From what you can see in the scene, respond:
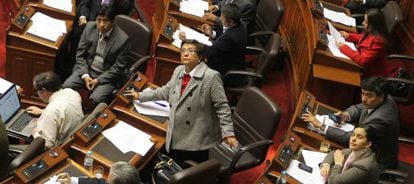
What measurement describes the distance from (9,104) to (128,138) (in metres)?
0.98

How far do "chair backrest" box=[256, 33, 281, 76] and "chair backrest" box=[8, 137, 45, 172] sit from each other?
7.01ft

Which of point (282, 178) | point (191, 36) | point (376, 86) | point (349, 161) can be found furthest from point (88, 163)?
point (191, 36)

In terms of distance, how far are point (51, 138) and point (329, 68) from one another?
8.24ft

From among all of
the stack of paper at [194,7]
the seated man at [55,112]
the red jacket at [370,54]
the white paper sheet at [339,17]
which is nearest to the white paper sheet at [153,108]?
the seated man at [55,112]

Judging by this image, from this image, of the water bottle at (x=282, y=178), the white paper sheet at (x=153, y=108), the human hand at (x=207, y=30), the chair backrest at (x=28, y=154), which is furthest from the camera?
the human hand at (x=207, y=30)

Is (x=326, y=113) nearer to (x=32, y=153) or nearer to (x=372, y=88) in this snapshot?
(x=372, y=88)

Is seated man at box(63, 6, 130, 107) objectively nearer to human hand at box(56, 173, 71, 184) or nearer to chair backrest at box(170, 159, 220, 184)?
human hand at box(56, 173, 71, 184)

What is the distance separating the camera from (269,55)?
5.14 meters

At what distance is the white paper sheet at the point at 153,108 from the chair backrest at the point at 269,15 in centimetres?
182

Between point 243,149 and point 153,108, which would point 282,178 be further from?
point 153,108

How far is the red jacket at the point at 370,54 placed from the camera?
5098 mm

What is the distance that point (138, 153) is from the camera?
12.8ft

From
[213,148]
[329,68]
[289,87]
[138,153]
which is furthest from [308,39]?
[138,153]

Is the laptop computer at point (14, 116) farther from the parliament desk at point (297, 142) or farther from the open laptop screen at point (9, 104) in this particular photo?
the parliament desk at point (297, 142)
